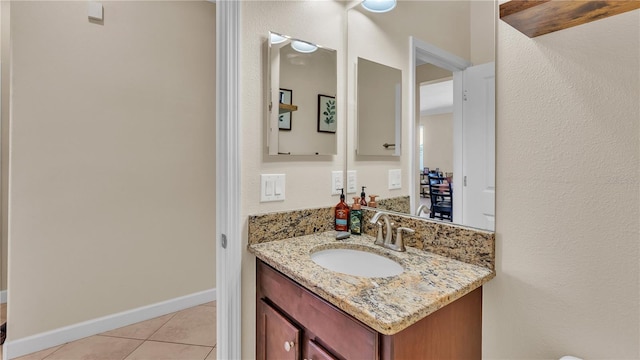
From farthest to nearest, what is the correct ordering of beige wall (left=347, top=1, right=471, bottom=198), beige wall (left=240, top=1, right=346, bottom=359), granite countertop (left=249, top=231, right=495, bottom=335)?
beige wall (left=240, top=1, right=346, bottom=359) < beige wall (left=347, top=1, right=471, bottom=198) < granite countertop (left=249, top=231, right=495, bottom=335)

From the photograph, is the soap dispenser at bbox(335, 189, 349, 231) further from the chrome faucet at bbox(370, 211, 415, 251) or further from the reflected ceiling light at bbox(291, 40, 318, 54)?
the reflected ceiling light at bbox(291, 40, 318, 54)

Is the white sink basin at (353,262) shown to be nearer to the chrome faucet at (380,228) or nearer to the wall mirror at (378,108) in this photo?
the chrome faucet at (380,228)

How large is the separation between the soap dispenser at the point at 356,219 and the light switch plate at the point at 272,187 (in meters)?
0.35

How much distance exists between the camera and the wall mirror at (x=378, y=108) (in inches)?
56.4

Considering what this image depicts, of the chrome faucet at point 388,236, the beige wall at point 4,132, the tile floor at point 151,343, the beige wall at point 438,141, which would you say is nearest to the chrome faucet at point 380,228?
the chrome faucet at point 388,236

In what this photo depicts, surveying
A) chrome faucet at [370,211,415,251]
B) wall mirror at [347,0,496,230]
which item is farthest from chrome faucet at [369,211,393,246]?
wall mirror at [347,0,496,230]

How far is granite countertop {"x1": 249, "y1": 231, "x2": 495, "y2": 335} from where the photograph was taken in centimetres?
68

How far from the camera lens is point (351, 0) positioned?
1515mm

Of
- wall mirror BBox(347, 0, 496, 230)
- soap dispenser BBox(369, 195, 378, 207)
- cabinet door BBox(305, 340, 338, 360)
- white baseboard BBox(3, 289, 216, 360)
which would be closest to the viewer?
cabinet door BBox(305, 340, 338, 360)

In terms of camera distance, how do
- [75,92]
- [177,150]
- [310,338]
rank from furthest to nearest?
[177,150], [75,92], [310,338]

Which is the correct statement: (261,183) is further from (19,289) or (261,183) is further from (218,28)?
(19,289)

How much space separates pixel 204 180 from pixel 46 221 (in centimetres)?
103

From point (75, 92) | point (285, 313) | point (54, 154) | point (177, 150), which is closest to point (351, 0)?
point (285, 313)

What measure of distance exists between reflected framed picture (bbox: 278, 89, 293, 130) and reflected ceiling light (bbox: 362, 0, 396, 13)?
61 centimetres
